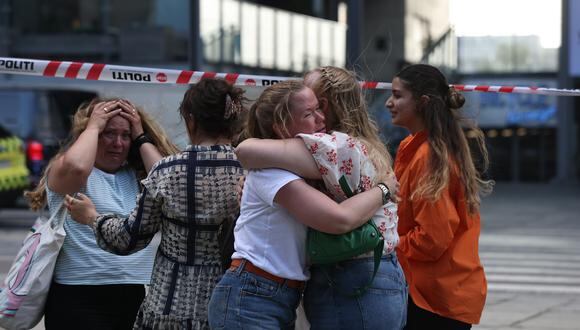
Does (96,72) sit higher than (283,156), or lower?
higher

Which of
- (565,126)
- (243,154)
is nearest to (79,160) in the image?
(243,154)

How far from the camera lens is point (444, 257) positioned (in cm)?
443

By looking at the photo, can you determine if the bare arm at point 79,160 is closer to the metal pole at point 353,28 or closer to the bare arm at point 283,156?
the bare arm at point 283,156

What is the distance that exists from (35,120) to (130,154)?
47.6 feet

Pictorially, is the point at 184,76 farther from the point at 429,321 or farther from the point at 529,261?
the point at 529,261

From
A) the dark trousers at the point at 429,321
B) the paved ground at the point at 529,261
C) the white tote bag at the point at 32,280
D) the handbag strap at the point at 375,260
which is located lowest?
the paved ground at the point at 529,261

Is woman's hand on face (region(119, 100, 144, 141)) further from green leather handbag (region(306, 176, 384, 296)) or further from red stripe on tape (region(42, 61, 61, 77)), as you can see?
green leather handbag (region(306, 176, 384, 296))

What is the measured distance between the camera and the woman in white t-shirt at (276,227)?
3477 mm

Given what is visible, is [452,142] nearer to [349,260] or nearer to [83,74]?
[349,260]

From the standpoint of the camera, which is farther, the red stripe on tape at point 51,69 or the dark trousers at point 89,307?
the red stripe on tape at point 51,69

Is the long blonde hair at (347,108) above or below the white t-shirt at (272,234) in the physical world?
above

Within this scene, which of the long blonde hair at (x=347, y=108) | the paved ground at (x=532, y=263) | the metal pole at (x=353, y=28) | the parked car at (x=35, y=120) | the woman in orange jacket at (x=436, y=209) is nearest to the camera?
the long blonde hair at (x=347, y=108)

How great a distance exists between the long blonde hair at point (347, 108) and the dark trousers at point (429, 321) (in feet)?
3.05

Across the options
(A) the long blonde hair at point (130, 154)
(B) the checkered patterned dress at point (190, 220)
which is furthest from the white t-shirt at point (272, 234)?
(A) the long blonde hair at point (130, 154)
